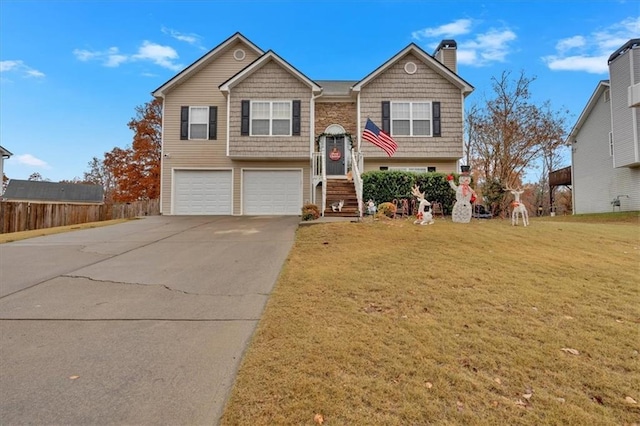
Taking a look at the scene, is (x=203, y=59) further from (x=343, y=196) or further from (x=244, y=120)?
(x=343, y=196)

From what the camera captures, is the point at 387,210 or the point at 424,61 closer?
the point at 387,210

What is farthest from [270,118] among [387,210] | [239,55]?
[387,210]

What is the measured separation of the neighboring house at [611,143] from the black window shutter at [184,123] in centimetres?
2065

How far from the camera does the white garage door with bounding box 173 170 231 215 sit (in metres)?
16.9

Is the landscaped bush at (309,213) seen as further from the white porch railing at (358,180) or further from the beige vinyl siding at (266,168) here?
the beige vinyl siding at (266,168)

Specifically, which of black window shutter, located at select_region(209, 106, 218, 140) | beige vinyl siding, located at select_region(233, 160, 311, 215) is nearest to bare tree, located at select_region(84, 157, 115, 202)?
black window shutter, located at select_region(209, 106, 218, 140)

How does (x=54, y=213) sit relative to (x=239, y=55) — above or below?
below

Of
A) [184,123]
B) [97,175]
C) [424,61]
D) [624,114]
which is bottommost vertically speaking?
[184,123]

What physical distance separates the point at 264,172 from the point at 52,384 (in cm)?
1464

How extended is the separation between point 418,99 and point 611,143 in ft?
38.0

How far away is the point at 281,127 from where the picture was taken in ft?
53.3

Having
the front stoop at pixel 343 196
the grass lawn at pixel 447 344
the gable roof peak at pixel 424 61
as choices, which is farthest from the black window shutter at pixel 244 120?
the grass lawn at pixel 447 344

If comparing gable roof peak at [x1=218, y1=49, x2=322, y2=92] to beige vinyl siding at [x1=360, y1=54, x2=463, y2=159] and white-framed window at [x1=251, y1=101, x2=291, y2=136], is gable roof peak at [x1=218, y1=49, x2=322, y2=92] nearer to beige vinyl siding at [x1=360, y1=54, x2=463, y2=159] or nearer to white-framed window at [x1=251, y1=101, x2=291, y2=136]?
white-framed window at [x1=251, y1=101, x2=291, y2=136]

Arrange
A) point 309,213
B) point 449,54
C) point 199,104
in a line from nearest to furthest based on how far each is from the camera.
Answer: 1. point 309,213
2. point 199,104
3. point 449,54
